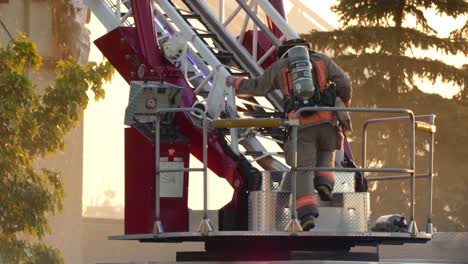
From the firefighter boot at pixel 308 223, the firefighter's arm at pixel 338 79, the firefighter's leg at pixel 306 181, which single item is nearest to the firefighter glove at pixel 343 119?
the firefighter's arm at pixel 338 79

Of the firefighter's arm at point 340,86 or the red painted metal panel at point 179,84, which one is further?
the red painted metal panel at point 179,84

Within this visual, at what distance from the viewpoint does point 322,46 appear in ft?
108

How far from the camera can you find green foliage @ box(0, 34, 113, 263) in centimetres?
2056

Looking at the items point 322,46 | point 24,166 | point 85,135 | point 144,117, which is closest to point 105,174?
point 85,135

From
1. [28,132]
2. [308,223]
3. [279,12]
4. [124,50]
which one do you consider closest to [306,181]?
[308,223]

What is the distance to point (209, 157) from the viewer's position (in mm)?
13789

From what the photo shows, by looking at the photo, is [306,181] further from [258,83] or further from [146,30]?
[146,30]

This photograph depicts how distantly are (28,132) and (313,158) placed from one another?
29.3 feet

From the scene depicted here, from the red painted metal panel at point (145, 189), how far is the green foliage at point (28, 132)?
6.84 m

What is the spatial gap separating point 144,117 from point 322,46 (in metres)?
19.6

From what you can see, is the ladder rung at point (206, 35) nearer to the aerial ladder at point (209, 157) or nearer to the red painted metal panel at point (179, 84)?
the aerial ladder at point (209, 157)

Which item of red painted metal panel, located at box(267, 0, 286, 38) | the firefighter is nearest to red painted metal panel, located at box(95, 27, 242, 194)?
the firefighter

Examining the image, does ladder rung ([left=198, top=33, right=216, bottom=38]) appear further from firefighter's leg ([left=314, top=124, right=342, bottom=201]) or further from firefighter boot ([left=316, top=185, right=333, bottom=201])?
firefighter boot ([left=316, top=185, right=333, bottom=201])

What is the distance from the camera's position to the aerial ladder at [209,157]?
1291 centimetres
